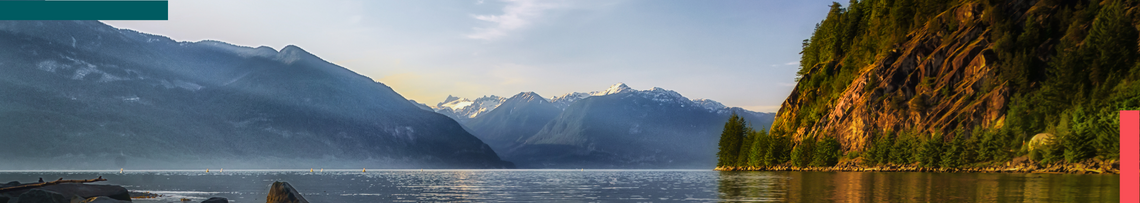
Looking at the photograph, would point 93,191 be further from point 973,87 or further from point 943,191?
point 973,87

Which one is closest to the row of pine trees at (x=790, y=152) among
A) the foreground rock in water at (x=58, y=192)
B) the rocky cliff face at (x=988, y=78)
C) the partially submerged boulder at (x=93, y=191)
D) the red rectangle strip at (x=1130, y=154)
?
the rocky cliff face at (x=988, y=78)

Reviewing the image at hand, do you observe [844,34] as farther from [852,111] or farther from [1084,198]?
[1084,198]

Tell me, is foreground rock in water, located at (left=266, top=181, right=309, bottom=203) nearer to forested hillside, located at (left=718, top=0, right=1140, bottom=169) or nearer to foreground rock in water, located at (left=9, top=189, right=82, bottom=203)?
foreground rock in water, located at (left=9, top=189, right=82, bottom=203)

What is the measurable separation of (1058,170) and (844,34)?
96.2 m

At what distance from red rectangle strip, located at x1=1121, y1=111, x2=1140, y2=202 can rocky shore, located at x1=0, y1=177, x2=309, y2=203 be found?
3463 cm

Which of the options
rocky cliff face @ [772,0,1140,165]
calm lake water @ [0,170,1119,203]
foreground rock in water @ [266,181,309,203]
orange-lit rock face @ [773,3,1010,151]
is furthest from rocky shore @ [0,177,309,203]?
orange-lit rock face @ [773,3,1010,151]

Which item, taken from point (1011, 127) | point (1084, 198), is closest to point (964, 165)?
point (1011, 127)

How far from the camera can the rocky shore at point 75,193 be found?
3331cm

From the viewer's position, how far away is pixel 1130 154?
1192cm

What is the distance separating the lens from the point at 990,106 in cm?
13025

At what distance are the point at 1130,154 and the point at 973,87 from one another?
142 meters

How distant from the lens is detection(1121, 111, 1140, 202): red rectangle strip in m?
11.7

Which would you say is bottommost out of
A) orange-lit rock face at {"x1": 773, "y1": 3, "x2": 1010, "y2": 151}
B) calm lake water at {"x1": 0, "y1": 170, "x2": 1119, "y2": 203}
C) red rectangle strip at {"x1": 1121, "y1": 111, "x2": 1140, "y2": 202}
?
calm lake water at {"x1": 0, "y1": 170, "x2": 1119, "y2": 203}

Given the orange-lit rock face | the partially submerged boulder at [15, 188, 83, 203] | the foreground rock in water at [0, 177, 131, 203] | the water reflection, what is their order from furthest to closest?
the orange-lit rock face → the water reflection → the foreground rock in water at [0, 177, 131, 203] → the partially submerged boulder at [15, 188, 83, 203]
